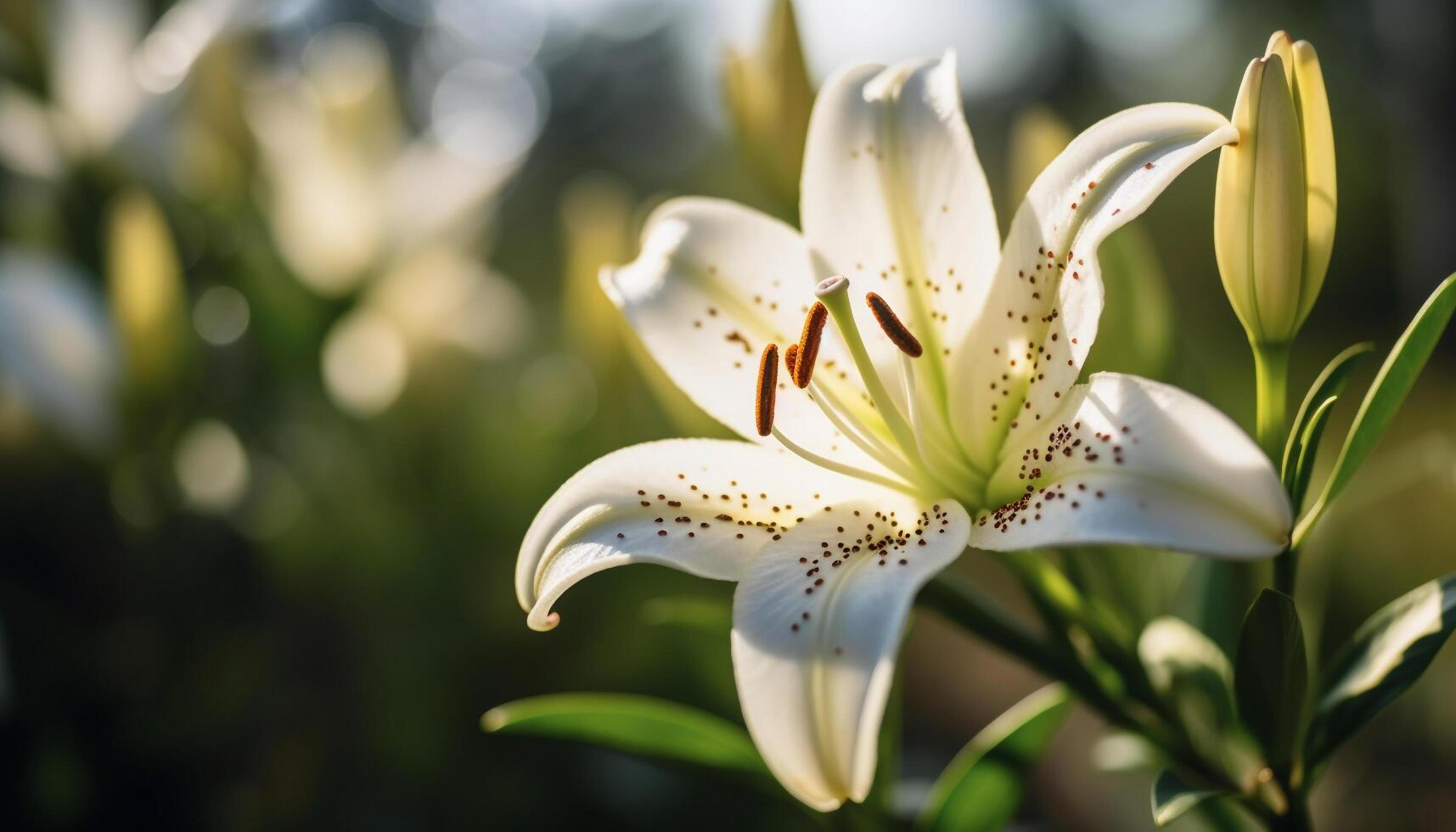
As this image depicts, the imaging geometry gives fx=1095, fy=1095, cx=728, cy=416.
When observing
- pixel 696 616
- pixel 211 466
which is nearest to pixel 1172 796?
pixel 696 616

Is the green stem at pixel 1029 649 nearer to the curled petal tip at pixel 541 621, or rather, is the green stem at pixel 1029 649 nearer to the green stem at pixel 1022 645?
the green stem at pixel 1022 645

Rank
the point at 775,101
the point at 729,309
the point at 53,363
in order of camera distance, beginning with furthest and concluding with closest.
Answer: the point at 53,363
the point at 775,101
the point at 729,309

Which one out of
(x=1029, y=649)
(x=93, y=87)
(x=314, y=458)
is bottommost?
(x=314, y=458)

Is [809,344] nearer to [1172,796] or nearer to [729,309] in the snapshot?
[729,309]

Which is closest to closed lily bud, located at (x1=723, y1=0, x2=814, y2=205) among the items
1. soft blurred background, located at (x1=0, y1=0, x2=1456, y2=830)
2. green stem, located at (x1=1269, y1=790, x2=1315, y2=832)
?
soft blurred background, located at (x1=0, y1=0, x2=1456, y2=830)

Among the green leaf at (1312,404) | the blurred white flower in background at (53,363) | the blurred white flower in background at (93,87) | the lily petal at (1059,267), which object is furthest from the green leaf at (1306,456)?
the blurred white flower in background at (93,87)
